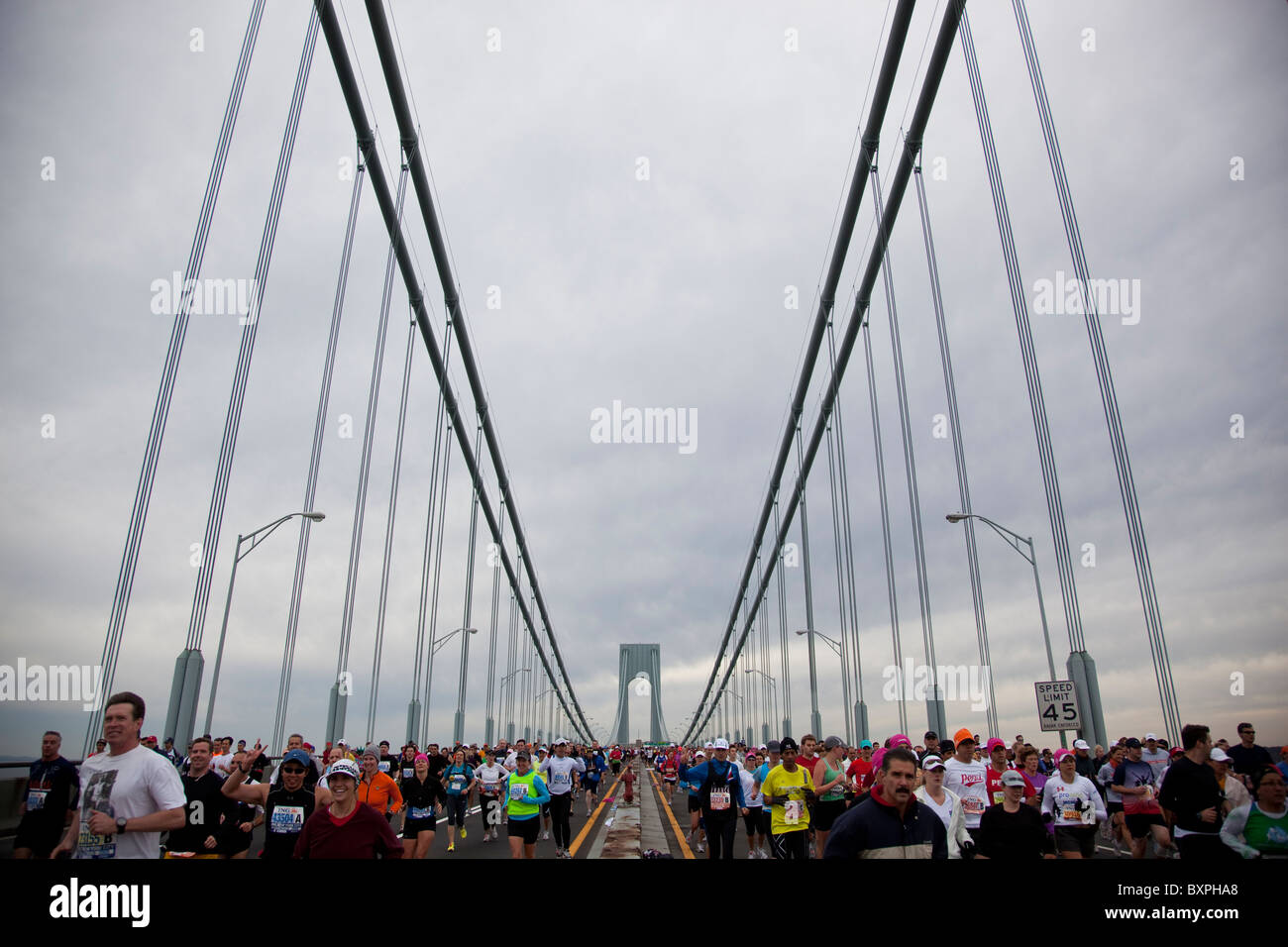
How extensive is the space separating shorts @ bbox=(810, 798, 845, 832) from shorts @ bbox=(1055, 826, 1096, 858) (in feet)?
7.12

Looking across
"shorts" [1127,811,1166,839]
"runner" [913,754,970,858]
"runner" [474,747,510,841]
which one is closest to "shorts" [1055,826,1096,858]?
"shorts" [1127,811,1166,839]

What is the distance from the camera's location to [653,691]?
455 ft

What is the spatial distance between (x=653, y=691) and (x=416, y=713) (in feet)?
375

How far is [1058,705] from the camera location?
45.5ft

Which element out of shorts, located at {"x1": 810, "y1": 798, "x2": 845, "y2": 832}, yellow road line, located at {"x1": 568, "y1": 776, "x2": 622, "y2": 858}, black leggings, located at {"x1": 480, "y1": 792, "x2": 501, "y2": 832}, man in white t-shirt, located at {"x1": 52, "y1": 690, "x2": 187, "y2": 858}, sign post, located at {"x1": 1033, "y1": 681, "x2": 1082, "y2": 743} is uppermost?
sign post, located at {"x1": 1033, "y1": 681, "x2": 1082, "y2": 743}

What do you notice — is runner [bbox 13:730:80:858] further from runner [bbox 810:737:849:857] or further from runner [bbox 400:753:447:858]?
runner [bbox 810:737:849:857]

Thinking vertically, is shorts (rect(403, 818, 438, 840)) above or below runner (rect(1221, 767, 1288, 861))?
below

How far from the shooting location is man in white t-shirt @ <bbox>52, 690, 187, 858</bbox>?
379 cm

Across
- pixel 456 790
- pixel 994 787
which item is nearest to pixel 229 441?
pixel 456 790

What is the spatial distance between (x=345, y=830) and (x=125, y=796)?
117 centimetres

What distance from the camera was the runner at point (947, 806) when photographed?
4.39 metres

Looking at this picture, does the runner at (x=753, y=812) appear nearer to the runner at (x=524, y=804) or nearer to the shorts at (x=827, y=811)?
the shorts at (x=827, y=811)
